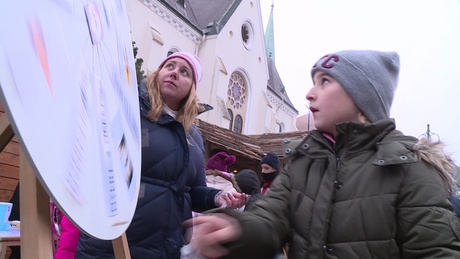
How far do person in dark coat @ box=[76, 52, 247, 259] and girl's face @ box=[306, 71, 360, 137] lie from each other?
56 centimetres

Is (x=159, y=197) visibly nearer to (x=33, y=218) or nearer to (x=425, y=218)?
(x=33, y=218)

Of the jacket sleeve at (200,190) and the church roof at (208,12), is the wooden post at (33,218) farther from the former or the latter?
the church roof at (208,12)

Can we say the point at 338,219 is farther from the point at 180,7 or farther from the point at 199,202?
the point at 180,7

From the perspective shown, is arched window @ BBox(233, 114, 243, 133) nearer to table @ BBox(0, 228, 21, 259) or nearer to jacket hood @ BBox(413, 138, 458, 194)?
table @ BBox(0, 228, 21, 259)

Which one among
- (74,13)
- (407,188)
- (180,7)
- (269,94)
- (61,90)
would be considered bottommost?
(407,188)

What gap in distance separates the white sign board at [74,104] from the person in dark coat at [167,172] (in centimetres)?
26

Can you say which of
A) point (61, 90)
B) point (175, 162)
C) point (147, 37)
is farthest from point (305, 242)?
point (147, 37)

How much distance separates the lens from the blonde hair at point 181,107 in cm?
155

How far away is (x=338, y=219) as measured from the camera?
102cm

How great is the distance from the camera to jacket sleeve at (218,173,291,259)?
0.88m

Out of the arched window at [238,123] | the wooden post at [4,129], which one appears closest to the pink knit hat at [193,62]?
the wooden post at [4,129]

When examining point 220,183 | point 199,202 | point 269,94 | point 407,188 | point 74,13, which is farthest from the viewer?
point 269,94

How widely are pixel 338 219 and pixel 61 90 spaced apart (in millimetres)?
808

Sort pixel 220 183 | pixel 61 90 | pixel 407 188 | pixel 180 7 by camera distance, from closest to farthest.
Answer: pixel 61 90, pixel 407 188, pixel 220 183, pixel 180 7
